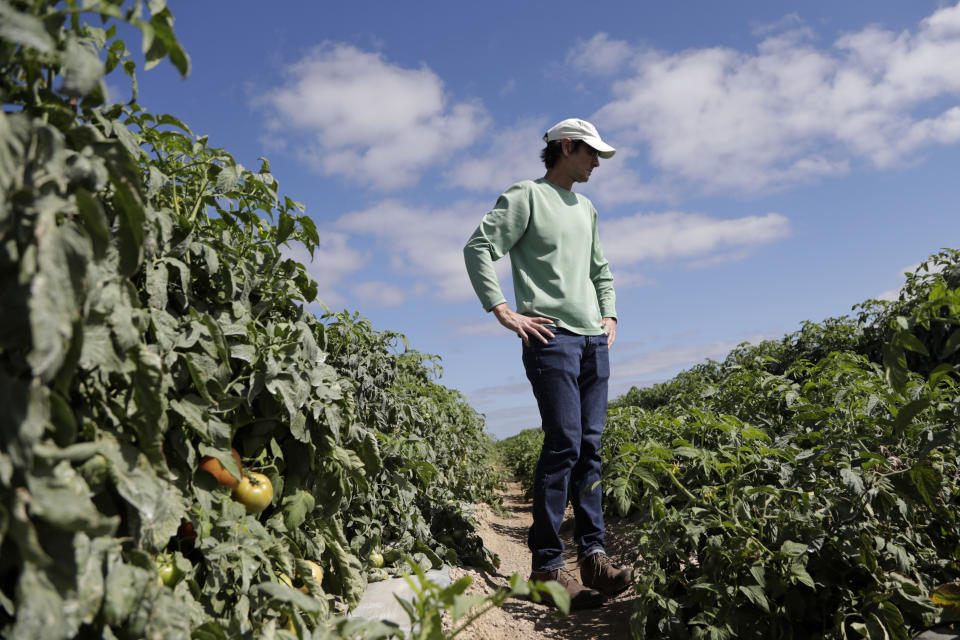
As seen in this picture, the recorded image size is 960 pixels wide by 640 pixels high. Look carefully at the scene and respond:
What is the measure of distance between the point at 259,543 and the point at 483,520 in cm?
450

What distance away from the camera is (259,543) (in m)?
1.59

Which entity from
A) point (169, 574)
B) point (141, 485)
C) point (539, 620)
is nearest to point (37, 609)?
point (141, 485)

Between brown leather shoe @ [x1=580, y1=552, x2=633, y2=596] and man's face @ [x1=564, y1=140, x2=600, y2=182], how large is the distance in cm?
197

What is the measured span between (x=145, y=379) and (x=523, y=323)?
2.07 meters

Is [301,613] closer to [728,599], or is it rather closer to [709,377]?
[728,599]

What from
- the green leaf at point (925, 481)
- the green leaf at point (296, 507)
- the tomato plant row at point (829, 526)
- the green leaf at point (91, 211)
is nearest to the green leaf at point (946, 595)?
the tomato plant row at point (829, 526)

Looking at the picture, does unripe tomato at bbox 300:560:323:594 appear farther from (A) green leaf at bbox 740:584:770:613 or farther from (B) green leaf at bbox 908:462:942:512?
(B) green leaf at bbox 908:462:942:512

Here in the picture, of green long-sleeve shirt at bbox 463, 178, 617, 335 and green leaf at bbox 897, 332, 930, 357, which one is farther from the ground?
green long-sleeve shirt at bbox 463, 178, 617, 335

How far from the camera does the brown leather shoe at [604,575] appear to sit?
302 cm

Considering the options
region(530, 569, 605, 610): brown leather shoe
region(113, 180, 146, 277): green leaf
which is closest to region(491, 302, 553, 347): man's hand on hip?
region(530, 569, 605, 610): brown leather shoe

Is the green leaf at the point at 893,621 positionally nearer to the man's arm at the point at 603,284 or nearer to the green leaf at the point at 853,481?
the green leaf at the point at 853,481

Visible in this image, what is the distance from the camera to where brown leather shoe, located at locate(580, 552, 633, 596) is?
302 centimetres

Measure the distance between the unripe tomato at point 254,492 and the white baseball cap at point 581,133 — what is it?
2347 mm

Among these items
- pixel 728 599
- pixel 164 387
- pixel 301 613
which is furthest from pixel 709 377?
pixel 164 387
